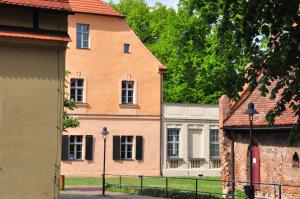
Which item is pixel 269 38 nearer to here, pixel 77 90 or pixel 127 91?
pixel 77 90

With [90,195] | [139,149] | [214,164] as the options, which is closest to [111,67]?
[139,149]

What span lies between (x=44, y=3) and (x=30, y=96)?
7.11 feet

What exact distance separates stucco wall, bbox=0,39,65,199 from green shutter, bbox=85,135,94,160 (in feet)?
70.2

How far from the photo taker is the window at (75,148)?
1372 inches

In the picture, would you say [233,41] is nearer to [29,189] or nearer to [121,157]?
[29,189]

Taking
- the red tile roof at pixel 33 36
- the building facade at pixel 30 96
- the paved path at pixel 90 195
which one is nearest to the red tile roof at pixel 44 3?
the building facade at pixel 30 96

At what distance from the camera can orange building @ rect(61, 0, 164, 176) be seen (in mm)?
35062

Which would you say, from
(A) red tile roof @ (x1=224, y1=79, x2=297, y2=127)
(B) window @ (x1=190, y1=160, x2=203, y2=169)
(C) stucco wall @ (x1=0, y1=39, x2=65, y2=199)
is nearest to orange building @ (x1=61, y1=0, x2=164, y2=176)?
(B) window @ (x1=190, y1=160, x2=203, y2=169)

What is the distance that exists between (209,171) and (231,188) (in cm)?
1550

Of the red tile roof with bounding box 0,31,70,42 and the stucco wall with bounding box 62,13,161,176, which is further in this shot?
the stucco wall with bounding box 62,13,161,176

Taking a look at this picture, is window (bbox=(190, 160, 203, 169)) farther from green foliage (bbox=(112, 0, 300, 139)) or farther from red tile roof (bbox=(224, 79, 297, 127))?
green foliage (bbox=(112, 0, 300, 139))

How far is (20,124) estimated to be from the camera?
522 inches

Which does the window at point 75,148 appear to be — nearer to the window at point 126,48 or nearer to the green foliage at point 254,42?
the window at point 126,48

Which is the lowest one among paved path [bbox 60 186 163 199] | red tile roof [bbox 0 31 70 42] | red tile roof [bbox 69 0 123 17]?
paved path [bbox 60 186 163 199]
